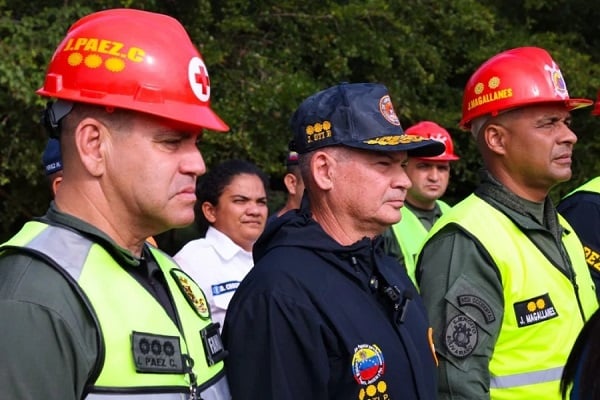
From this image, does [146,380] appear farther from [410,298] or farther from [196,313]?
[410,298]

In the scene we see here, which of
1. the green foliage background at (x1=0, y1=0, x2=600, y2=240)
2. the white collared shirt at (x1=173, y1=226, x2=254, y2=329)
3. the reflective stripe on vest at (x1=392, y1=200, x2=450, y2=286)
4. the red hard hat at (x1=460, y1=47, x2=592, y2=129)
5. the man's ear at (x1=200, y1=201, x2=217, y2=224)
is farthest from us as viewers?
the green foliage background at (x1=0, y1=0, x2=600, y2=240)

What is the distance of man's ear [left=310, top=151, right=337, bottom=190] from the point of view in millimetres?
3082

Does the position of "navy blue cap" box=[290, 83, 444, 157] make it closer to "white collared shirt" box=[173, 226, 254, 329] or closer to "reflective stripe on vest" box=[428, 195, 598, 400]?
"reflective stripe on vest" box=[428, 195, 598, 400]

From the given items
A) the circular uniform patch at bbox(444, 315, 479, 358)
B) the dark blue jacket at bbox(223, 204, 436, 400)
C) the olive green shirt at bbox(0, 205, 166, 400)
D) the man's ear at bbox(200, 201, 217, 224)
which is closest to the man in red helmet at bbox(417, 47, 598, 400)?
the circular uniform patch at bbox(444, 315, 479, 358)

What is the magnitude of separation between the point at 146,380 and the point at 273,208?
23.1 feet

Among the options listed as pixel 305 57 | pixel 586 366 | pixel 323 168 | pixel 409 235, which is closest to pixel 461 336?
pixel 323 168

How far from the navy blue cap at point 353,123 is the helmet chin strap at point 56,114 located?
39.4 inches

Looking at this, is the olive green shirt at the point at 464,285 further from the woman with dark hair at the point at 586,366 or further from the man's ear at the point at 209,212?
the man's ear at the point at 209,212

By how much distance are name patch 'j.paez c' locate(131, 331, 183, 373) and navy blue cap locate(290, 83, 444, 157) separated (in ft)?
3.51

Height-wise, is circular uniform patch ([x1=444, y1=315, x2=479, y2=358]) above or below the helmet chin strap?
below

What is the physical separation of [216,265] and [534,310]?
2.10 meters

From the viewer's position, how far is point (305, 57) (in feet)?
30.2

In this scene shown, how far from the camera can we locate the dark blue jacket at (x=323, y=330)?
2672 mm

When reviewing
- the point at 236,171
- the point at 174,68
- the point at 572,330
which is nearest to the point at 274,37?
the point at 236,171
